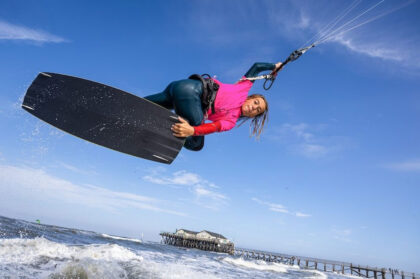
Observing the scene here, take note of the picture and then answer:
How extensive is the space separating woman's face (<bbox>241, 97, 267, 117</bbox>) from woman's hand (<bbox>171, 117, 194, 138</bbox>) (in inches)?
35.8

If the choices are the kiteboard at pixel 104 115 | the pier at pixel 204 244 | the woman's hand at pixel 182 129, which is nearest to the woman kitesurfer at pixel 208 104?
the woman's hand at pixel 182 129

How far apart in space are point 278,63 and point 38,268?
6.27m

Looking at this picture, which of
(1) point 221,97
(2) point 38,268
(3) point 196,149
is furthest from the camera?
(2) point 38,268

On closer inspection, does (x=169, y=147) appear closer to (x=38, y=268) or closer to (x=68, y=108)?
(x=68, y=108)

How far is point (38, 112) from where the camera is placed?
4594 millimetres

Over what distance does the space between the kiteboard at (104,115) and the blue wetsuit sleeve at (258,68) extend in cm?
157

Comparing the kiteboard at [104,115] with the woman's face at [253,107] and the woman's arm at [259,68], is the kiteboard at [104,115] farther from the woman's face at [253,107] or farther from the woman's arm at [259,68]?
the woman's arm at [259,68]

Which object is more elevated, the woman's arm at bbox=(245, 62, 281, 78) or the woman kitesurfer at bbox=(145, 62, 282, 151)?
the woman's arm at bbox=(245, 62, 281, 78)

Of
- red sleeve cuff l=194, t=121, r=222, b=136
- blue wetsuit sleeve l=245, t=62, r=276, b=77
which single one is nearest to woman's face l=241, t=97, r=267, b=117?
blue wetsuit sleeve l=245, t=62, r=276, b=77

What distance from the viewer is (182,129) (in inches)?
160

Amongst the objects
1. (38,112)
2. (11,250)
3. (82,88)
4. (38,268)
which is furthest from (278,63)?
(11,250)

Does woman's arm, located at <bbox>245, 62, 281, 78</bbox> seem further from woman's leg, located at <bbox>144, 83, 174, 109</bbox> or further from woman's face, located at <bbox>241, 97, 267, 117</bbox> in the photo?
woman's leg, located at <bbox>144, 83, 174, 109</bbox>

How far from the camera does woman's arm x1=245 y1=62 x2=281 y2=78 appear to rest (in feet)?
15.2

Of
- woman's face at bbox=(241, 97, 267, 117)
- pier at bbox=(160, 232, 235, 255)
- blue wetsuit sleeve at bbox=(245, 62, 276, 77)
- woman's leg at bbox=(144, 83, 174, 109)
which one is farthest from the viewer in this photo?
pier at bbox=(160, 232, 235, 255)
